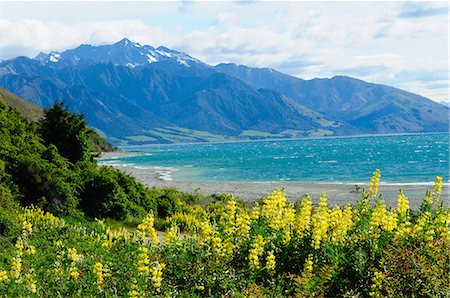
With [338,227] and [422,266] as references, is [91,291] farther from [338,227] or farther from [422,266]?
[422,266]

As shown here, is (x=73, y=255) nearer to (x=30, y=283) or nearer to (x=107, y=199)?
(x=30, y=283)

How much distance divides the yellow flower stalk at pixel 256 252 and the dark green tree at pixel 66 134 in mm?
25712

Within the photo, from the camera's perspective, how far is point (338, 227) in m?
8.34

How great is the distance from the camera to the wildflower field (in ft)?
24.8

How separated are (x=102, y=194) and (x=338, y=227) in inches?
757

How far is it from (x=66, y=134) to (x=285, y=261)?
26.3 metres

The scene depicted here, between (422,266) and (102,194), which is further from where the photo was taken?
(102,194)

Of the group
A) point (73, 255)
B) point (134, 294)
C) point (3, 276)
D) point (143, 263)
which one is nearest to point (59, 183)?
point (73, 255)

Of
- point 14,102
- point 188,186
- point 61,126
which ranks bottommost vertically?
point 188,186

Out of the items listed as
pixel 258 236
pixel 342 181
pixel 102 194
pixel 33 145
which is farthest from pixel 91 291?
pixel 342 181

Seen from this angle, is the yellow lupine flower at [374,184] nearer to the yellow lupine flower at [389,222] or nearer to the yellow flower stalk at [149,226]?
the yellow lupine flower at [389,222]

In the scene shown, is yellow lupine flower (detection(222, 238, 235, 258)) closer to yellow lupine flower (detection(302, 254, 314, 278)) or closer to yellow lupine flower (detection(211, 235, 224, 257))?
yellow lupine flower (detection(211, 235, 224, 257))

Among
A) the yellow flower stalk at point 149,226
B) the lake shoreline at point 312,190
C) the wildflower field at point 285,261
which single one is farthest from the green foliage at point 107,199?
the lake shoreline at point 312,190

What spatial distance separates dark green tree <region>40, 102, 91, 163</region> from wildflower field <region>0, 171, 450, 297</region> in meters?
23.7
